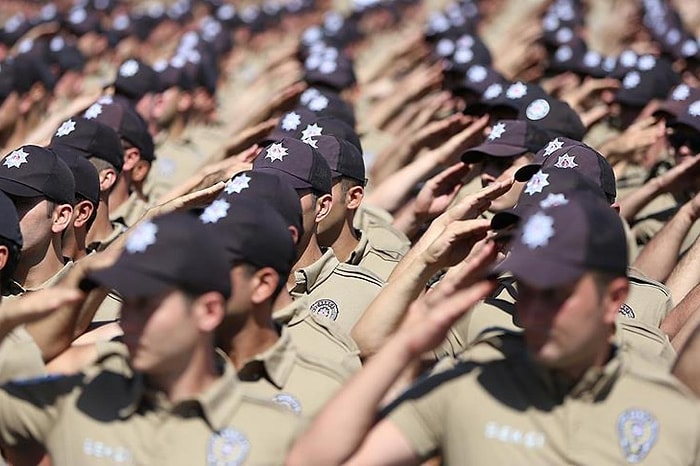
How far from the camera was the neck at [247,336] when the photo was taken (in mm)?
4512

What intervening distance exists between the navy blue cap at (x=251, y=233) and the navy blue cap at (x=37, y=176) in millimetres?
1734

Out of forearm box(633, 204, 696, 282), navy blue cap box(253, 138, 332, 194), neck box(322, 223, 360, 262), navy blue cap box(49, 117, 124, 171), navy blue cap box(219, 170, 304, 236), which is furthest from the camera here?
navy blue cap box(49, 117, 124, 171)

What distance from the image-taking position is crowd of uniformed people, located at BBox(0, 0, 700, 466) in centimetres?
398

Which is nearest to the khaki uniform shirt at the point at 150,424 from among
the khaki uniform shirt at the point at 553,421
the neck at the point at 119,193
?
the khaki uniform shirt at the point at 553,421

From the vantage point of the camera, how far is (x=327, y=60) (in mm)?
11969

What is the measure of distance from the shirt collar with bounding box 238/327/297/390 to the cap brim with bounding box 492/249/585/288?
1.02 meters

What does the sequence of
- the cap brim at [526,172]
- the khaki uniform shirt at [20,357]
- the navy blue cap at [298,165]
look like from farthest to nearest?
the cap brim at [526,172], the navy blue cap at [298,165], the khaki uniform shirt at [20,357]

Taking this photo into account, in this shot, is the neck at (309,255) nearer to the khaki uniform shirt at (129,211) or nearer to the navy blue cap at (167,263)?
the khaki uniform shirt at (129,211)

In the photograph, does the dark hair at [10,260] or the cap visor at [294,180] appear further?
the cap visor at [294,180]

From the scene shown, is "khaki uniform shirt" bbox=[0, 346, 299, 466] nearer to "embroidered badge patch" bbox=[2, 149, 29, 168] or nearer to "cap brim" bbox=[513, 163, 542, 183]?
"embroidered badge patch" bbox=[2, 149, 29, 168]

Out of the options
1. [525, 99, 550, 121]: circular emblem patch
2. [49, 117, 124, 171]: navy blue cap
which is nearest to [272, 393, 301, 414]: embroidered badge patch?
[49, 117, 124, 171]: navy blue cap

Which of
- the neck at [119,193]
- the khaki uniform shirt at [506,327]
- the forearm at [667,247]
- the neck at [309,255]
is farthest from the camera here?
the neck at [119,193]

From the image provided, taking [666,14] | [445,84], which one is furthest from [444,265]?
[666,14]

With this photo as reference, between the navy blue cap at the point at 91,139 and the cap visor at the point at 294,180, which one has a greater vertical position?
the cap visor at the point at 294,180
